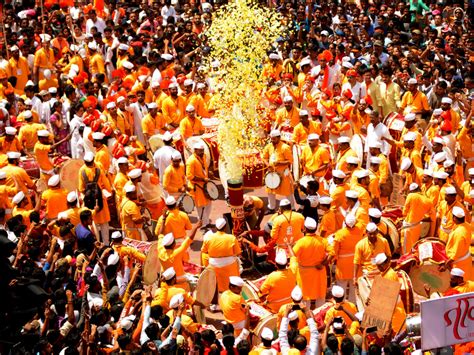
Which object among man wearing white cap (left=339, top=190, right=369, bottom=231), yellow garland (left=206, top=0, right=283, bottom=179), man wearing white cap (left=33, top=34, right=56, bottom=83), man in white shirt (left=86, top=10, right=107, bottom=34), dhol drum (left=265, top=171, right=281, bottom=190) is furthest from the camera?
man in white shirt (left=86, top=10, right=107, bottom=34)

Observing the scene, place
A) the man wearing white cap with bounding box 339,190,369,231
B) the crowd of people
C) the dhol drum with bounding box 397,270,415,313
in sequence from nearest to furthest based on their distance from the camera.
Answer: the crowd of people → the dhol drum with bounding box 397,270,415,313 → the man wearing white cap with bounding box 339,190,369,231

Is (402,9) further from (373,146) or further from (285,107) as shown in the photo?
(373,146)

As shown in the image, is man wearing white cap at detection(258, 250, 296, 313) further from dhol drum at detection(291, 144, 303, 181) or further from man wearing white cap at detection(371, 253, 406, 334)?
dhol drum at detection(291, 144, 303, 181)

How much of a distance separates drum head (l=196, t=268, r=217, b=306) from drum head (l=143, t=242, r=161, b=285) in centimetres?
86

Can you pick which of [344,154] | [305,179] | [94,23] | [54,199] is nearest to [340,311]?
[305,179]

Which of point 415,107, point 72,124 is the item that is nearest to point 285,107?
point 415,107

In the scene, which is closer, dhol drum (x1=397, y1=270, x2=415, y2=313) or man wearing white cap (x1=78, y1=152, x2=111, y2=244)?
dhol drum (x1=397, y1=270, x2=415, y2=313)

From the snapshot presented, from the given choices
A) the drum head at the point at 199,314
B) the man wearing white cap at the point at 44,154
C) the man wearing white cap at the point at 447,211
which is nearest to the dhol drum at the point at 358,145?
the man wearing white cap at the point at 447,211

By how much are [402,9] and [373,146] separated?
9.35 metres

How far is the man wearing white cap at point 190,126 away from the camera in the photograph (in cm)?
2109

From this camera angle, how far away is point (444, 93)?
854 inches

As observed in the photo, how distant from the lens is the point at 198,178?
742 inches

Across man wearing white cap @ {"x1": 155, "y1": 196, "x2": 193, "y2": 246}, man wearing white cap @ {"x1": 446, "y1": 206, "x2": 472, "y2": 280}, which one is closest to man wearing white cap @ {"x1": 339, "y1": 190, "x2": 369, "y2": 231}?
man wearing white cap @ {"x1": 446, "y1": 206, "x2": 472, "y2": 280}

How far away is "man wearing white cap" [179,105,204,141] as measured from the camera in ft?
69.2
